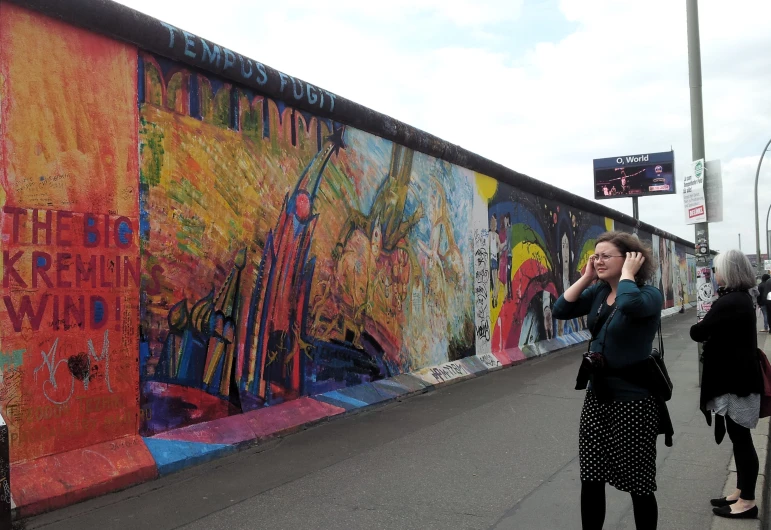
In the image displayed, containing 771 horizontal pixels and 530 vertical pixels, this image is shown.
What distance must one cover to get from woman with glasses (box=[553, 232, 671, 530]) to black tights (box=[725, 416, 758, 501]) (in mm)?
1229

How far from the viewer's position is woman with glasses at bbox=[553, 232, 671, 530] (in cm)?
305

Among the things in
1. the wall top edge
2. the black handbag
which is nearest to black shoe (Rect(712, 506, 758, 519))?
the black handbag

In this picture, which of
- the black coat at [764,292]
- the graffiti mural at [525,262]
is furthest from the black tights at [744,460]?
the black coat at [764,292]

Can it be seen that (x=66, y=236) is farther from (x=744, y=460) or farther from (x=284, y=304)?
(x=744, y=460)

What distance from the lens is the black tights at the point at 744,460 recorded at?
12.9ft

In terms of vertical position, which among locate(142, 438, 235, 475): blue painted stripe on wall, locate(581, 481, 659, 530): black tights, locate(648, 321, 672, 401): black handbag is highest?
locate(648, 321, 672, 401): black handbag

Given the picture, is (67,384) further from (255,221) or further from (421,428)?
(421,428)

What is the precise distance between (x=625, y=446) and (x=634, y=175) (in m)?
30.9

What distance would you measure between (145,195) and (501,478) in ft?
11.5

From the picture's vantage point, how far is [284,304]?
645cm

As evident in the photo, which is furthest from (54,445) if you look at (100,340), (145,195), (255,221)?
(255,221)

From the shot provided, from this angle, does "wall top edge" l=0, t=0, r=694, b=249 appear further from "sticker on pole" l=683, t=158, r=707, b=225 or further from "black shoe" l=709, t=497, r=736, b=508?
"black shoe" l=709, t=497, r=736, b=508

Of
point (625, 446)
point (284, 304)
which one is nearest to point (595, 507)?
point (625, 446)

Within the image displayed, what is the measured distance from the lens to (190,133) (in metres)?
5.50
